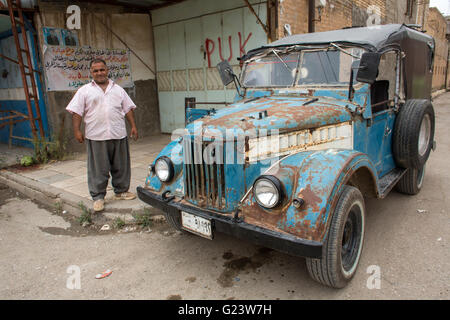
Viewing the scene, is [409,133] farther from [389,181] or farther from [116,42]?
[116,42]

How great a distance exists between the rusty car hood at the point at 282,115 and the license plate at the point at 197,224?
71 centimetres

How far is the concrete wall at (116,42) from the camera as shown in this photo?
675cm

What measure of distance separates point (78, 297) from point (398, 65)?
4.05 m

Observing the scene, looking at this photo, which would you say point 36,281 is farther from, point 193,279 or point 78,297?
point 193,279

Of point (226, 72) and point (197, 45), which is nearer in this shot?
point (226, 72)

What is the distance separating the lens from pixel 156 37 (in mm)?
8469

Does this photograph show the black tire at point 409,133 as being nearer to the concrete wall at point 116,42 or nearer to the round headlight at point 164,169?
the round headlight at point 164,169

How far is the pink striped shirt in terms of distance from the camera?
388 centimetres

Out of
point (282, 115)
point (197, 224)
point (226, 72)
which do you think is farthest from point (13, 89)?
point (282, 115)

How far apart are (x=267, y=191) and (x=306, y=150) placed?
0.73 m

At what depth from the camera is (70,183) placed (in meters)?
5.19

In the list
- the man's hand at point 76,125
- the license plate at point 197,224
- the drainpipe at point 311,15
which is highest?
the drainpipe at point 311,15

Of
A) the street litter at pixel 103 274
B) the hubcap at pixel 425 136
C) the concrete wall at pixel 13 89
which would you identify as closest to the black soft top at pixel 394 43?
the hubcap at pixel 425 136

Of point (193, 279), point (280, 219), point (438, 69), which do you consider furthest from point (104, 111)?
point (438, 69)
